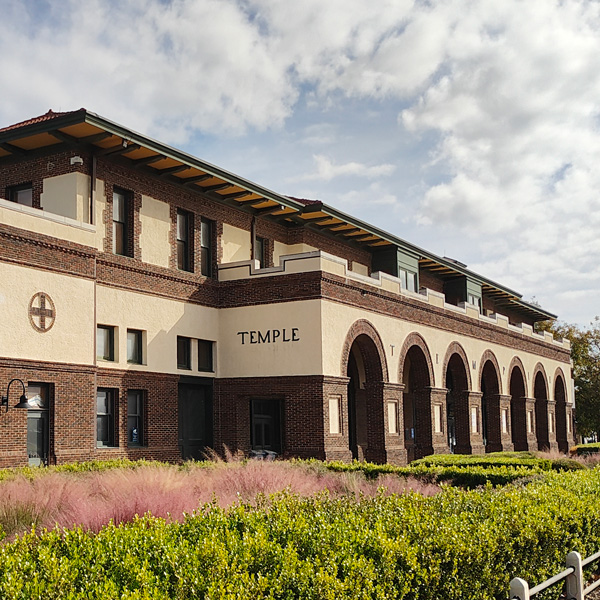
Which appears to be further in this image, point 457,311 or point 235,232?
point 457,311

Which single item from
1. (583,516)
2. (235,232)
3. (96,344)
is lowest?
(583,516)

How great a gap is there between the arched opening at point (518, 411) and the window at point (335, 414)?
19.3 m

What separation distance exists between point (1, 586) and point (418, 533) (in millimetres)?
3928

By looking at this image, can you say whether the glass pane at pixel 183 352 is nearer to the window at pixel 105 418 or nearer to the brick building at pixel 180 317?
the brick building at pixel 180 317

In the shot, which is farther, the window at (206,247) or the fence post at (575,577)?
the window at (206,247)

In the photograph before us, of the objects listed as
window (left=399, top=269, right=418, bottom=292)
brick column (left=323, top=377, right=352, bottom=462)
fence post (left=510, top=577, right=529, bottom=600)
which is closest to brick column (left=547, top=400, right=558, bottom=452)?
window (left=399, top=269, right=418, bottom=292)

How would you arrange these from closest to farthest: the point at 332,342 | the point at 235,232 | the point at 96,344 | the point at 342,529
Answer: the point at 342,529, the point at 96,344, the point at 332,342, the point at 235,232

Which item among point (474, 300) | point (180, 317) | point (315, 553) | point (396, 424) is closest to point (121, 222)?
point (180, 317)

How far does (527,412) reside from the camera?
4331 centimetres

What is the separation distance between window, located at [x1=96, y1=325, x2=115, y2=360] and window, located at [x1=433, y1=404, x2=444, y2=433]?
14101 mm

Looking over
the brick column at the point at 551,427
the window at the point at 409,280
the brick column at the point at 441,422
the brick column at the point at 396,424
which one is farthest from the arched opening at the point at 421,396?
the brick column at the point at 551,427

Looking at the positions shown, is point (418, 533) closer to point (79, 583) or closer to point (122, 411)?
point (79, 583)

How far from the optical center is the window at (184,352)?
26.4 metres

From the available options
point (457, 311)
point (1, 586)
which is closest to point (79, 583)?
point (1, 586)
